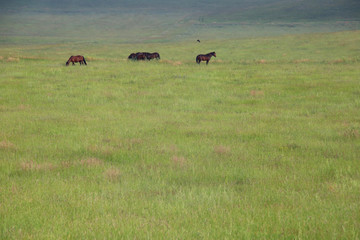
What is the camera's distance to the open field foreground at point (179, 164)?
5.04 m

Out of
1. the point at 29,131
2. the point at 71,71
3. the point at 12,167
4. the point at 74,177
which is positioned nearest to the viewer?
the point at 74,177

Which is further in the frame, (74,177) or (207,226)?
(74,177)

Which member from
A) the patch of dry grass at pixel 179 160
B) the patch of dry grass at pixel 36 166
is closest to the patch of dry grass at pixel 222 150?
the patch of dry grass at pixel 179 160

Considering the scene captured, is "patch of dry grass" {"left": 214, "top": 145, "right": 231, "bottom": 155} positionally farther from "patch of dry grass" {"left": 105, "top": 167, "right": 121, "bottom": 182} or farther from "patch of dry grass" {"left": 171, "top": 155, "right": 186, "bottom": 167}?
"patch of dry grass" {"left": 105, "top": 167, "right": 121, "bottom": 182}

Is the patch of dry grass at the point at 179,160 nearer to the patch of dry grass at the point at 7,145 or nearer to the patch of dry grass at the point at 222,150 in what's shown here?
the patch of dry grass at the point at 222,150

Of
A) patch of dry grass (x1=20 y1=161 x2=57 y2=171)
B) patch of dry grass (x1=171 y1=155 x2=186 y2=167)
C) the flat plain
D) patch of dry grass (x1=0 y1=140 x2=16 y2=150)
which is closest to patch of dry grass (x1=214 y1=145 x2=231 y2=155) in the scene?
the flat plain

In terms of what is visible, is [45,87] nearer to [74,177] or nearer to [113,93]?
[113,93]

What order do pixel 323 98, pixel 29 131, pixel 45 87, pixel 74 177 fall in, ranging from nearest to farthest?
1. pixel 74 177
2. pixel 29 131
3. pixel 323 98
4. pixel 45 87

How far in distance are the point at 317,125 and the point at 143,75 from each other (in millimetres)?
14812

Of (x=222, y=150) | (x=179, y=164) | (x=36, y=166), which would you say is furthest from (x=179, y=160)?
(x=36, y=166)

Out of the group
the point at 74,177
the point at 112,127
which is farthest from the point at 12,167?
the point at 112,127

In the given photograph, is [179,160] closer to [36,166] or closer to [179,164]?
[179,164]

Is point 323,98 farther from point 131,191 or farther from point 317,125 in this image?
point 131,191

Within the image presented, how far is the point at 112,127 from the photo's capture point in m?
12.0
